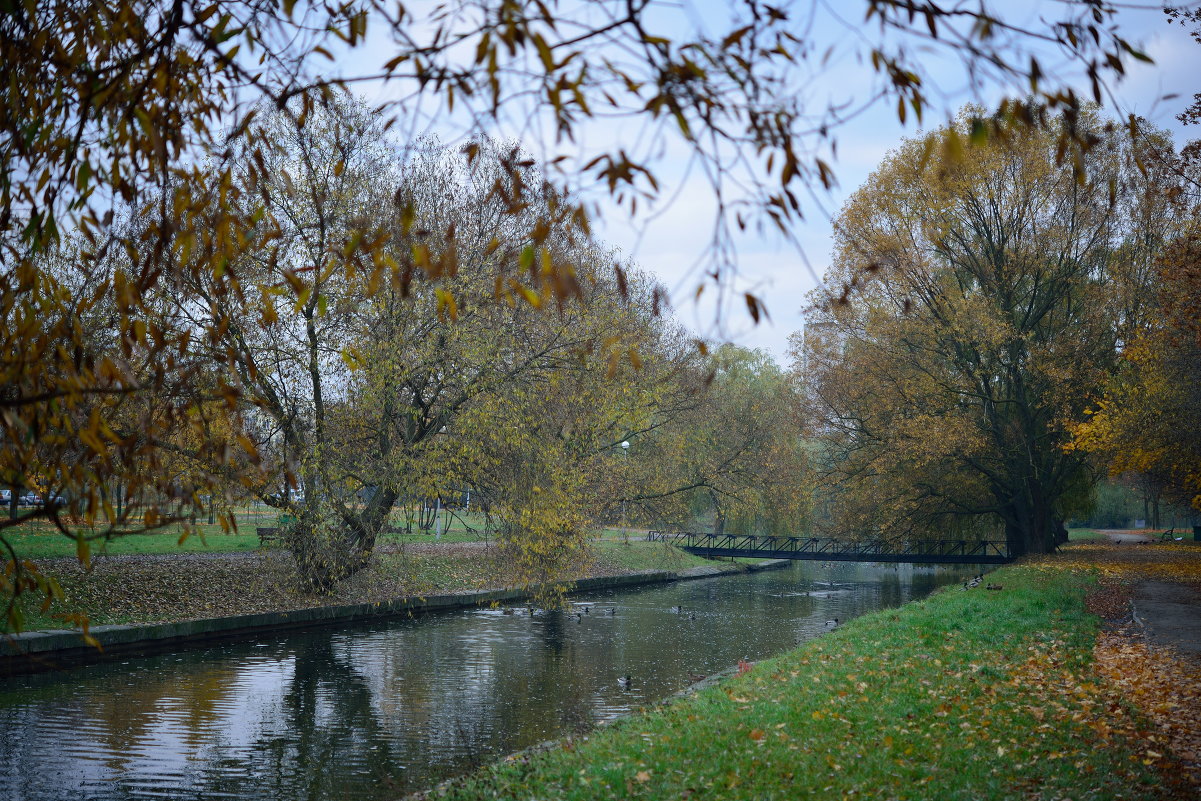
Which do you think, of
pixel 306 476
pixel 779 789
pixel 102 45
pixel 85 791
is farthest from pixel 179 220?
pixel 306 476

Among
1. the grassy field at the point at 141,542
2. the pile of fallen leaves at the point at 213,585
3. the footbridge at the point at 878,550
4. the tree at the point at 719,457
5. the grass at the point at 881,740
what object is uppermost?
the tree at the point at 719,457

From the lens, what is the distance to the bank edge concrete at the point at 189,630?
12406mm

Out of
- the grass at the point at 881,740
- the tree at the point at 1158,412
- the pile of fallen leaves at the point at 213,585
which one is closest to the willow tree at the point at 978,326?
the tree at the point at 1158,412

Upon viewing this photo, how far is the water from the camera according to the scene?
8.22m

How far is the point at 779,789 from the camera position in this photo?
233 inches

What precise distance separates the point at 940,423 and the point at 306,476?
703 inches

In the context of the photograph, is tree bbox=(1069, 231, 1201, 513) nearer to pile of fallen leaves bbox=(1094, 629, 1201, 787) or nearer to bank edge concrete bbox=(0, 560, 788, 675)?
pile of fallen leaves bbox=(1094, 629, 1201, 787)

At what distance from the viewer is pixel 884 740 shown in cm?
698

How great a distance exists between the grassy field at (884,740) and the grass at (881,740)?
0.06 ft

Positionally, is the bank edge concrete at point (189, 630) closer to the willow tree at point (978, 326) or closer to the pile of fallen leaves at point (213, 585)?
the pile of fallen leaves at point (213, 585)

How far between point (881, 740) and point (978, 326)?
70.3ft

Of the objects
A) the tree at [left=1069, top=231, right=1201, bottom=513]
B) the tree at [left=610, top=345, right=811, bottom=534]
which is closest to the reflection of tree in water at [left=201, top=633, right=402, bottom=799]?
the tree at [left=610, top=345, right=811, bottom=534]

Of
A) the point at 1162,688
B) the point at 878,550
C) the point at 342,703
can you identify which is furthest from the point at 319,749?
the point at 878,550

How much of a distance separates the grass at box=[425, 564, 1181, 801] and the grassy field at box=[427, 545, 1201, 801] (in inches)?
0.7
